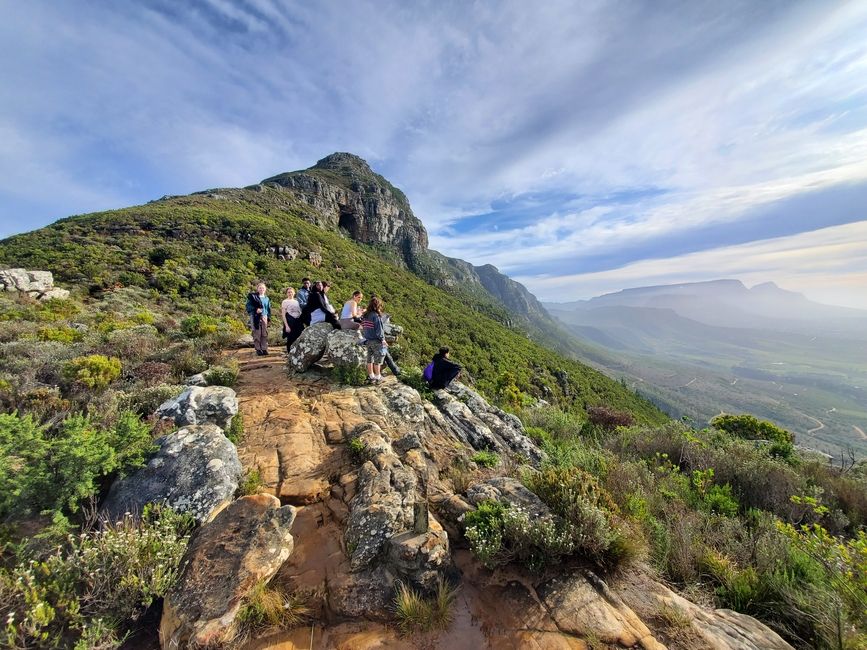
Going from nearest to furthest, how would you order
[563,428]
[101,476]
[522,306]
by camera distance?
[101,476] < [563,428] < [522,306]

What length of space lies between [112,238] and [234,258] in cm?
876

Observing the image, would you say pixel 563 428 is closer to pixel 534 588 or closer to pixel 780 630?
pixel 780 630

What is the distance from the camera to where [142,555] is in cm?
288

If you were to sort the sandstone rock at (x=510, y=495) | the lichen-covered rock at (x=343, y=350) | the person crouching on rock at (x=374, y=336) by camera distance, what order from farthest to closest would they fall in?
the person crouching on rock at (x=374, y=336)
the lichen-covered rock at (x=343, y=350)
the sandstone rock at (x=510, y=495)

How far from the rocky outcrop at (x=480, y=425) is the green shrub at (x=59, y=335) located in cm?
1006

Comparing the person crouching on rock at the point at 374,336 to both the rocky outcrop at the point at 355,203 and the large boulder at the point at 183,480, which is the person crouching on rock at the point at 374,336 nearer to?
the large boulder at the point at 183,480

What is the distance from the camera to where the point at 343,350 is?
25.7ft

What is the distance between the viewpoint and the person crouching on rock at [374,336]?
26.1 feet

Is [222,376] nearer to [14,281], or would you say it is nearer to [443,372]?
[443,372]

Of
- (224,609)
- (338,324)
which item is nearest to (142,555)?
(224,609)

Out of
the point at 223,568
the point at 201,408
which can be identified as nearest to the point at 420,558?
the point at 223,568

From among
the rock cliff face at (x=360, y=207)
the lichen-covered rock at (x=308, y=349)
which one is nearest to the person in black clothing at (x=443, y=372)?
the lichen-covered rock at (x=308, y=349)

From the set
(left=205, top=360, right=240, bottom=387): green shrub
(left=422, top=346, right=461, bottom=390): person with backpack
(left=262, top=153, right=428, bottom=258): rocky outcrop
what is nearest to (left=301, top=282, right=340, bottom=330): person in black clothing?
(left=205, top=360, right=240, bottom=387): green shrub

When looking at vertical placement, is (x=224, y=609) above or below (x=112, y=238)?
below
